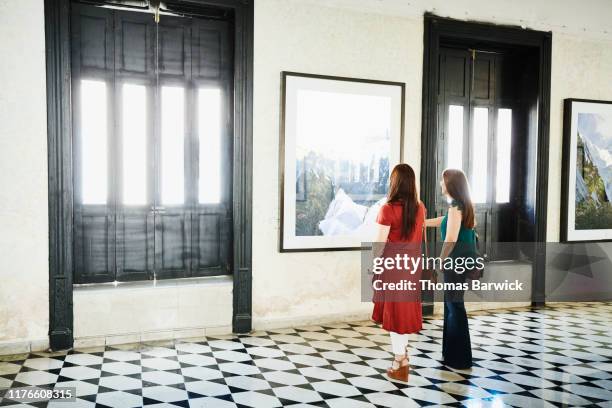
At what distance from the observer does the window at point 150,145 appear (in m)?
6.59

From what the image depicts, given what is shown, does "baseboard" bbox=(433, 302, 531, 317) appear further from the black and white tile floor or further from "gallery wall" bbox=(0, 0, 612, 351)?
"gallery wall" bbox=(0, 0, 612, 351)

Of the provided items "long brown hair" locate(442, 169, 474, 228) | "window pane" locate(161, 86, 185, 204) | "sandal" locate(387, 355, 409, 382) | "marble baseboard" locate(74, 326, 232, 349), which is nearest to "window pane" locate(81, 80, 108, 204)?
"window pane" locate(161, 86, 185, 204)

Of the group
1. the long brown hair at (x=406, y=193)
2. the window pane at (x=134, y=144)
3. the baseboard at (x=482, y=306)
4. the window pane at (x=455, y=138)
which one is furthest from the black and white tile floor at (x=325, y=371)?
the window pane at (x=455, y=138)

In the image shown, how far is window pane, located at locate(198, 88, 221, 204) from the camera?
7.07 metres

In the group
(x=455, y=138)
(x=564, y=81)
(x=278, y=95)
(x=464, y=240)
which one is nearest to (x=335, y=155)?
(x=278, y=95)

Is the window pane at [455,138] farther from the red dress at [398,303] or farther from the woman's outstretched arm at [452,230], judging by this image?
the red dress at [398,303]

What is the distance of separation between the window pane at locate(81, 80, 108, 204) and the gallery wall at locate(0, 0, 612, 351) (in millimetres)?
676

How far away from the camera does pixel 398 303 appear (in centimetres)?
512

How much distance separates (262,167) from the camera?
691 centimetres

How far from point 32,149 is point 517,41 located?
6313 millimetres

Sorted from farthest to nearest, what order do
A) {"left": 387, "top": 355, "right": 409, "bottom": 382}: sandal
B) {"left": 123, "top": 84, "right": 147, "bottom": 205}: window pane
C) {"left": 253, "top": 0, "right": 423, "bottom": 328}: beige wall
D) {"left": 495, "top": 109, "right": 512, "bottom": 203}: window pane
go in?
1. {"left": 495, "top": 109, "right": 512, "bottom": 203}: window pane
2. {"left": 253, "top": 0, "right": 423, "bottom": 328}: beige wall
3. {"left": 123, "top": 84, "right": 147, "bottom": 205}: window pane
4. {"left": 387, "top": 355, "right": 409, "bottom": 382}: sandal

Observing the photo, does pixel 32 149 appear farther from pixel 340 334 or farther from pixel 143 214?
pixel 340 334

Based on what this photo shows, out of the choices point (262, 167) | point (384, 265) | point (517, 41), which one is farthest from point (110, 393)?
point (517, 41)

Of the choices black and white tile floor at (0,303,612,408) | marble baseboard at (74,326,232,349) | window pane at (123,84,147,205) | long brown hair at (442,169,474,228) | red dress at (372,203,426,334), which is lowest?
black and white tile floor at (0,303,612,408)
